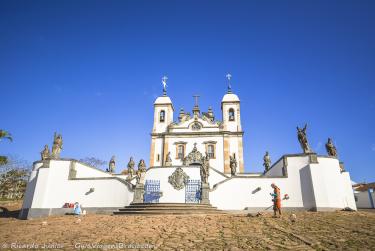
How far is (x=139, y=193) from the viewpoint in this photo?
55.7ft

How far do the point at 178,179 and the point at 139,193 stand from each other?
3093mm

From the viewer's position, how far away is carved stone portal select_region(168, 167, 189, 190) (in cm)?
1820

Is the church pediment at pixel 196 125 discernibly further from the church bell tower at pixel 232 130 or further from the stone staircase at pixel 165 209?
the stone staircase at pixel 165 209

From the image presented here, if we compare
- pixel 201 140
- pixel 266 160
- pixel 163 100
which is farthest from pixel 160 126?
pixel 266 160

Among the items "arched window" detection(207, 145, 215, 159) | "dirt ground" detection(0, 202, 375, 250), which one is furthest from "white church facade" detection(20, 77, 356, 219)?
"arched window" detection(207, 145, 215, 159)

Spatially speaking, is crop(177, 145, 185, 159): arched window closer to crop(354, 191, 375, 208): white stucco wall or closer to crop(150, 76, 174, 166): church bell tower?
crop(150, 76, 174, 166): church bell tower

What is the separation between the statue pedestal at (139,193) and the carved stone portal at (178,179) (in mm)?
2245

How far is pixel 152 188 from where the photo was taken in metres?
18.2

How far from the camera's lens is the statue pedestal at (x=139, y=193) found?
55.2 feet

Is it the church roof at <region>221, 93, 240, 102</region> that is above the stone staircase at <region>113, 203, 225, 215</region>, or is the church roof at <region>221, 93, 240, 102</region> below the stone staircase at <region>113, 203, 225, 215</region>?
above

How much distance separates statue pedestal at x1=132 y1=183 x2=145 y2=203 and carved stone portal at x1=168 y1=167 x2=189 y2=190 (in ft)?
7.37

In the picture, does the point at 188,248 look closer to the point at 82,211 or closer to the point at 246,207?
the point at 246,207

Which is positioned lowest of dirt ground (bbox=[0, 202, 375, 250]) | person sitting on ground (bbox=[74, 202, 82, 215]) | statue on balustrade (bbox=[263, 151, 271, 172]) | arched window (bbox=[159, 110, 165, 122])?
dirt ground (bbox=[0, 202, 375, 250])

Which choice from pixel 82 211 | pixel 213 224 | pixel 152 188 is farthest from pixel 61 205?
pixel 213 224
